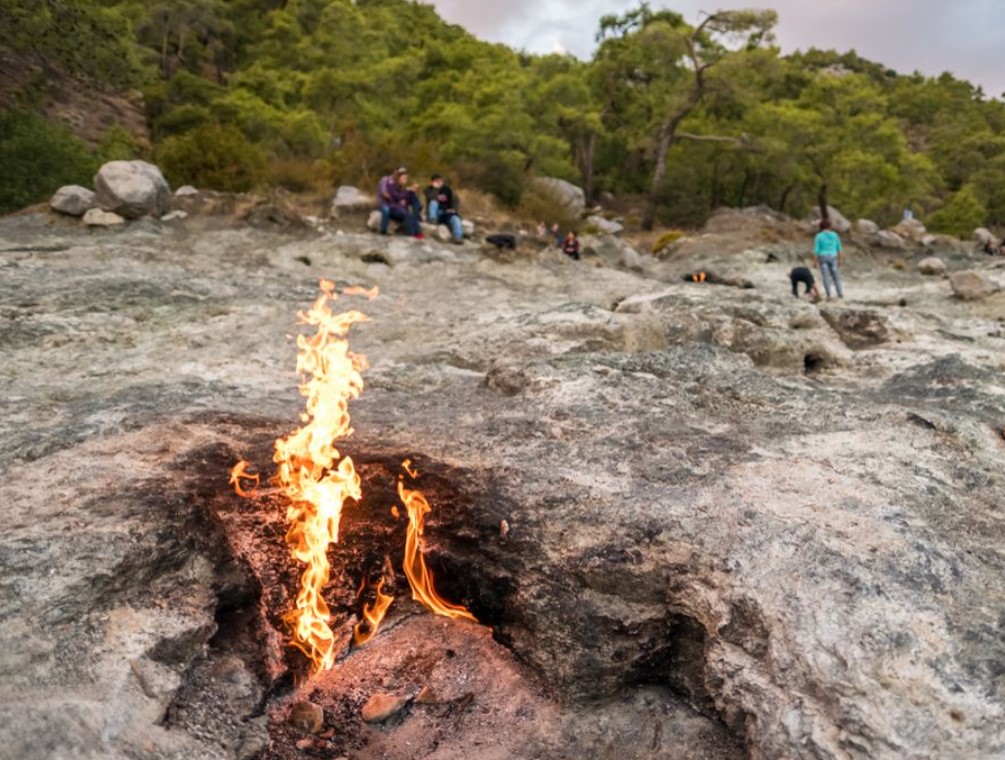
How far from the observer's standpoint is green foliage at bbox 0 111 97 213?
19.1 m

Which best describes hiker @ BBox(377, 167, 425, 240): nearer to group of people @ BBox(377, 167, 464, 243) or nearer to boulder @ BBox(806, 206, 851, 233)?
group of people @ BBox(377, 167, 464, 243)

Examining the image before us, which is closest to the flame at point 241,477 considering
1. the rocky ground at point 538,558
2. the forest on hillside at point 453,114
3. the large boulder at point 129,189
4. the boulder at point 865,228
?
the rocky ground at point 538,558

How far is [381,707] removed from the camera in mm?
5348

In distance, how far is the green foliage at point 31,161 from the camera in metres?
19.1

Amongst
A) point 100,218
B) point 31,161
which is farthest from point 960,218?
point 31,161

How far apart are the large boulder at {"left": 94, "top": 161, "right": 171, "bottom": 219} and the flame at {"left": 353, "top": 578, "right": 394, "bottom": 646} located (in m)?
14.7

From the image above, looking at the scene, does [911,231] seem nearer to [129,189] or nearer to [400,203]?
[400,203]

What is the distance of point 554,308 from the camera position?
12500 mm

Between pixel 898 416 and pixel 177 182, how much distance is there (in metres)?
20.5

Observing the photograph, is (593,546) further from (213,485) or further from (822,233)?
(822,233)

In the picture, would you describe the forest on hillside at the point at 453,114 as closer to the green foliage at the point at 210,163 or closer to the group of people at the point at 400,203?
the green foliage at the point at 210,163

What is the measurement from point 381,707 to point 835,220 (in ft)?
121

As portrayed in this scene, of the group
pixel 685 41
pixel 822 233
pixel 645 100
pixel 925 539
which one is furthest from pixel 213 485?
pixel 645 100

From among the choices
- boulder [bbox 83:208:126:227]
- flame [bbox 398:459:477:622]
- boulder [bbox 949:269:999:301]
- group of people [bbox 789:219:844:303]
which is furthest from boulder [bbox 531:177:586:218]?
flame [bbox 398:459:477:622]
